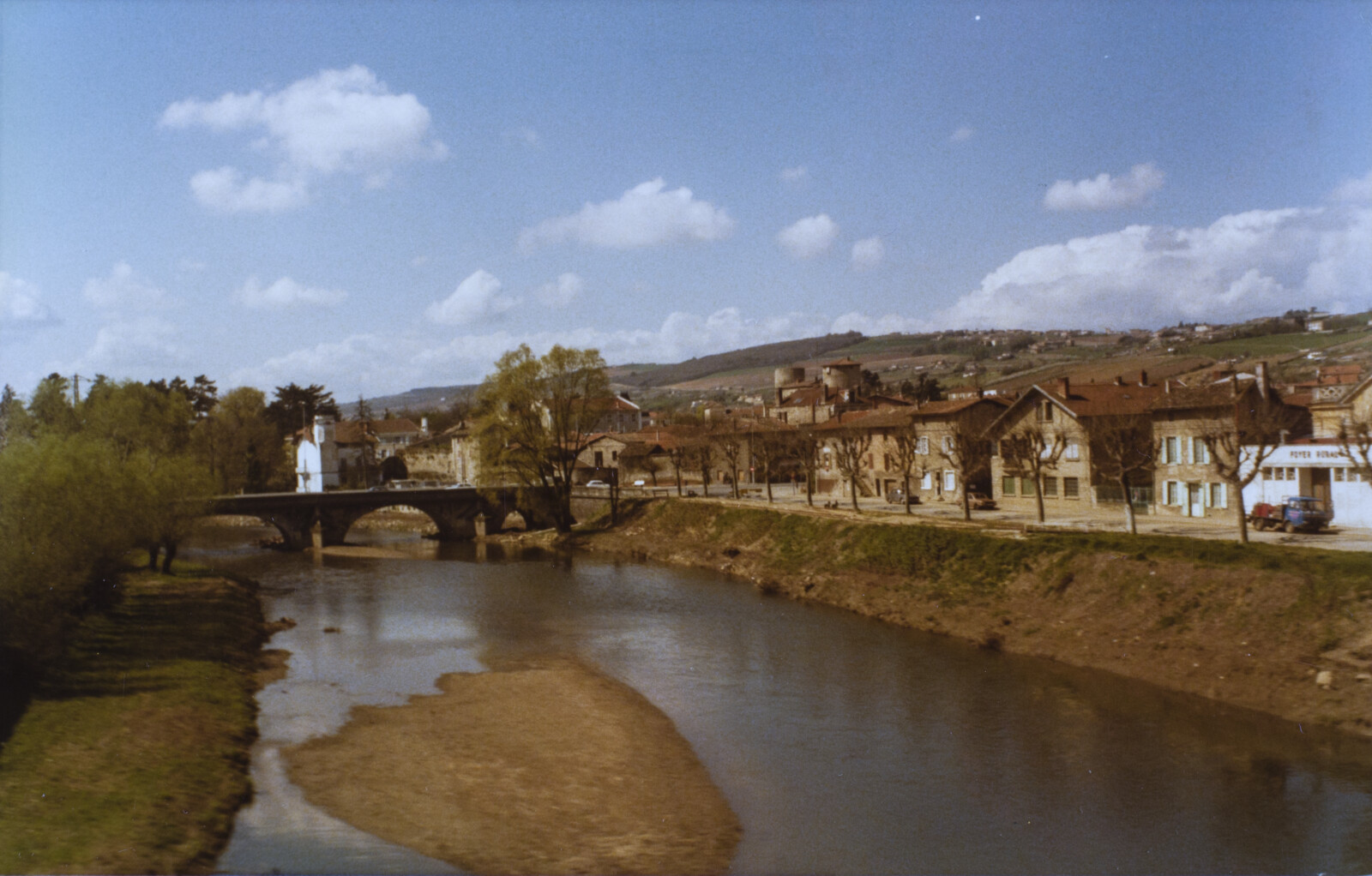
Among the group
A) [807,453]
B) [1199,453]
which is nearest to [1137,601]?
[1199,453]

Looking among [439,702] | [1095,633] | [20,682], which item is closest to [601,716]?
[439,702]

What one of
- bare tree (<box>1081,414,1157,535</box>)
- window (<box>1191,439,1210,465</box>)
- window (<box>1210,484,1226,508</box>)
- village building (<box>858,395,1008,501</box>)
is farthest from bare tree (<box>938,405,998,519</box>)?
window (<box>1210,484,1226,508</box>)

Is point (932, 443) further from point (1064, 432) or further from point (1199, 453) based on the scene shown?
point (1199, 453)

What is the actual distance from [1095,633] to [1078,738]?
962cm

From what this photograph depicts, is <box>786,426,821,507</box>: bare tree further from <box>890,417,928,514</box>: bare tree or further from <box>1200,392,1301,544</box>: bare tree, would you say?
<box>1200,392,1301,544</box>: bare tree

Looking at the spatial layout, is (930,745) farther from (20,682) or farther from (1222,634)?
(20,682)

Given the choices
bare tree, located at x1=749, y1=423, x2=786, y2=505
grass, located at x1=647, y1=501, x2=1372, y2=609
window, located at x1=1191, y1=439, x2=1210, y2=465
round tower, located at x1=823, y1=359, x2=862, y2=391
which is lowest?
grass, located at x1=647, y1=501, x2=1372, y2=609

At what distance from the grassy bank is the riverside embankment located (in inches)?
991

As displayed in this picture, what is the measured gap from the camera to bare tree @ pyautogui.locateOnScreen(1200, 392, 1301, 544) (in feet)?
135

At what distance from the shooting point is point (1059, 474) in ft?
190

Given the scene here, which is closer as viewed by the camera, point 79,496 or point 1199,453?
point 79,496

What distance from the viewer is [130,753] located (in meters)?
22.1

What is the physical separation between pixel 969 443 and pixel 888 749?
36692 mm

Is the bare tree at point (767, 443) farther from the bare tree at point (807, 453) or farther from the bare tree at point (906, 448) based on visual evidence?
the bare tree at point (906, 448)
